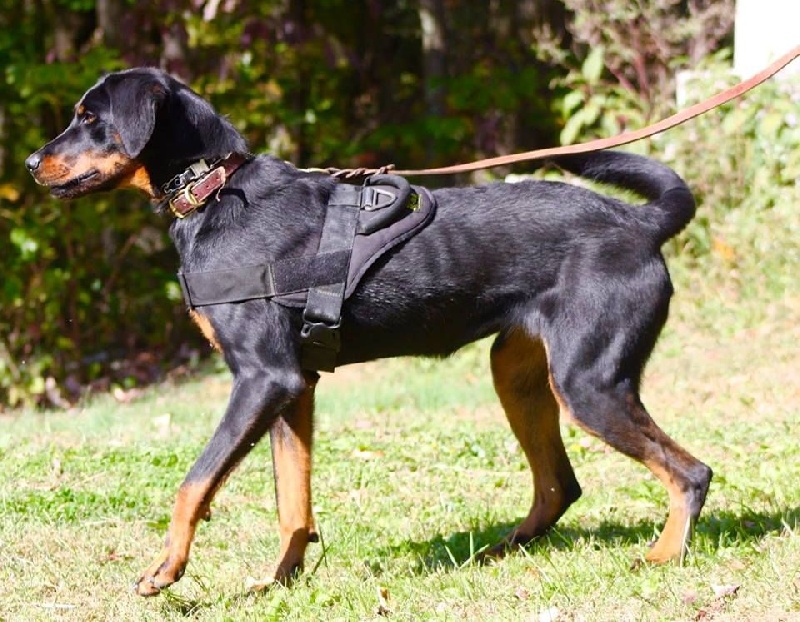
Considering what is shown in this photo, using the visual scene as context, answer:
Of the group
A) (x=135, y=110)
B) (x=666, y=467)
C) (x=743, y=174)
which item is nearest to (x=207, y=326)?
(x=135, y=110)

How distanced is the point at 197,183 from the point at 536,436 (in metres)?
1.77

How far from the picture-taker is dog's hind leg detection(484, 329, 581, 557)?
16.6 feet

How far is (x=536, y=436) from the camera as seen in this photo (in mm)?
5184

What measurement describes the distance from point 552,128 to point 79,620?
12308 millimetres

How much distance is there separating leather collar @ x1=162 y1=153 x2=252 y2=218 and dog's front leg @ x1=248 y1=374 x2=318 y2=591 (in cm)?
81

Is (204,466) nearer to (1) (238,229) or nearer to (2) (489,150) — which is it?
(1) (238,229)

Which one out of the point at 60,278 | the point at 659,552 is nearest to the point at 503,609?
the point at 659,552

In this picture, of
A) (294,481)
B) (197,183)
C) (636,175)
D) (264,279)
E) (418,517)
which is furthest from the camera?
(418,517)

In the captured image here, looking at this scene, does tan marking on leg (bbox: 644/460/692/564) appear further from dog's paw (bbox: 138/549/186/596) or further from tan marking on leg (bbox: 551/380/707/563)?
dog's paw (bbox: 138/549/186/596)

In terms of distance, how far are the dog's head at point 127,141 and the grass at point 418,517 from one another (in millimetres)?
1551

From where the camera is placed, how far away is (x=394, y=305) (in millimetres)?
4680

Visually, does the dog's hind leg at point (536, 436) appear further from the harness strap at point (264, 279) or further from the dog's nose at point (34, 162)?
the dog's nose at point (34, 162)

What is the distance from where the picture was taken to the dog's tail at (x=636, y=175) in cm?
496

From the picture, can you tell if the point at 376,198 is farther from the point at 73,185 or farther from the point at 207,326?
the point at 73,185
